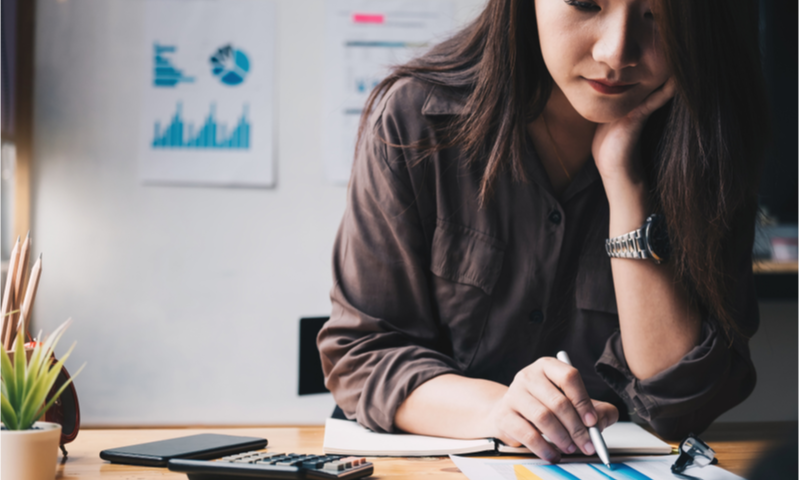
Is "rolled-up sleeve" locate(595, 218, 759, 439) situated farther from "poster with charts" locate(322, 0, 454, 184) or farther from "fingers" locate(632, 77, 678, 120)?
"poster with charts" locate(322, 0, 454, 184)

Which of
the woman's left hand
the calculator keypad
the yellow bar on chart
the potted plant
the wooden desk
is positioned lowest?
the wooden desk

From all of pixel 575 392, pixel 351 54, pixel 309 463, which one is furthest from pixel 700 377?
pixel 351 54

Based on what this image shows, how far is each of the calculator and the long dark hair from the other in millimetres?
435

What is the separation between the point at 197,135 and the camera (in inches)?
75.4

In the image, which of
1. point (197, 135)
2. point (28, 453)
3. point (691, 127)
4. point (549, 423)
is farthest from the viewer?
point (197, 135)

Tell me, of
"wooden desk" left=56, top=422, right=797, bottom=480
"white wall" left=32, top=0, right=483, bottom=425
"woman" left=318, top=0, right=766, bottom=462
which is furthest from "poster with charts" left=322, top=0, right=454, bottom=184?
"wooden desk" left=56, top=422, right=797, bottom=480

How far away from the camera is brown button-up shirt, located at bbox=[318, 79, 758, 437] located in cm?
75

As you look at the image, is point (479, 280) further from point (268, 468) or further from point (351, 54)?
point (351, 54)

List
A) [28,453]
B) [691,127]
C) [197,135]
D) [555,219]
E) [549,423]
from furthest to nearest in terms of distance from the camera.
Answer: [197,135], [555,219], [691,127], [549,423], [28,453]

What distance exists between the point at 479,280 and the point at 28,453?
1.81ft

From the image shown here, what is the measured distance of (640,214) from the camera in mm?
779

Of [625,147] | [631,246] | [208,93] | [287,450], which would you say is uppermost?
[208,93]

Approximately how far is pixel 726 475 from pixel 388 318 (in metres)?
0.40

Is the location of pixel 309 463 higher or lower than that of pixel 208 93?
lower
